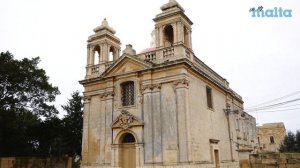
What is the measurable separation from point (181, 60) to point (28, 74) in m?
13.4

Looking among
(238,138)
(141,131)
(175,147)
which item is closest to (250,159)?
(175,147)

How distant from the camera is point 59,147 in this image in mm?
24562

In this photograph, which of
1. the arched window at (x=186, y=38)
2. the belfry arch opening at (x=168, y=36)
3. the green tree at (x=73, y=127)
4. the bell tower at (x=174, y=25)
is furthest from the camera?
the green tree at (x=73, y=127)

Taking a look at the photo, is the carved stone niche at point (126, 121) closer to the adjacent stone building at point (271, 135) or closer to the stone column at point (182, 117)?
the stone column at point (182, 117)

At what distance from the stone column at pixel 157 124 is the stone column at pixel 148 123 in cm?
20

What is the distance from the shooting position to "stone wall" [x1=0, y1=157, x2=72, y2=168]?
19562 mm

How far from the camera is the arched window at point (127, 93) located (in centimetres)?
1812

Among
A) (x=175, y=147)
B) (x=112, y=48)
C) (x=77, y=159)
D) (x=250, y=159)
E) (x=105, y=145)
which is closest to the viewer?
(x=250, y=159)

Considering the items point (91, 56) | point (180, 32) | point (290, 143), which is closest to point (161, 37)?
point (180, 32)

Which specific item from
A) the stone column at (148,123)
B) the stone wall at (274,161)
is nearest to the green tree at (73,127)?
the stone column at (148,123)

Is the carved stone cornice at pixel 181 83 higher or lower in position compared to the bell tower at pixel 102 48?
lower

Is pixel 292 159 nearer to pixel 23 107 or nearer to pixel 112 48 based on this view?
pixel 112 48

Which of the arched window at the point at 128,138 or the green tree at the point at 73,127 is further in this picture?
the green tree at the point at 73,127

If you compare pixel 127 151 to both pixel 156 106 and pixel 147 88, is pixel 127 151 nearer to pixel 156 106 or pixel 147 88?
pixel 156 106
